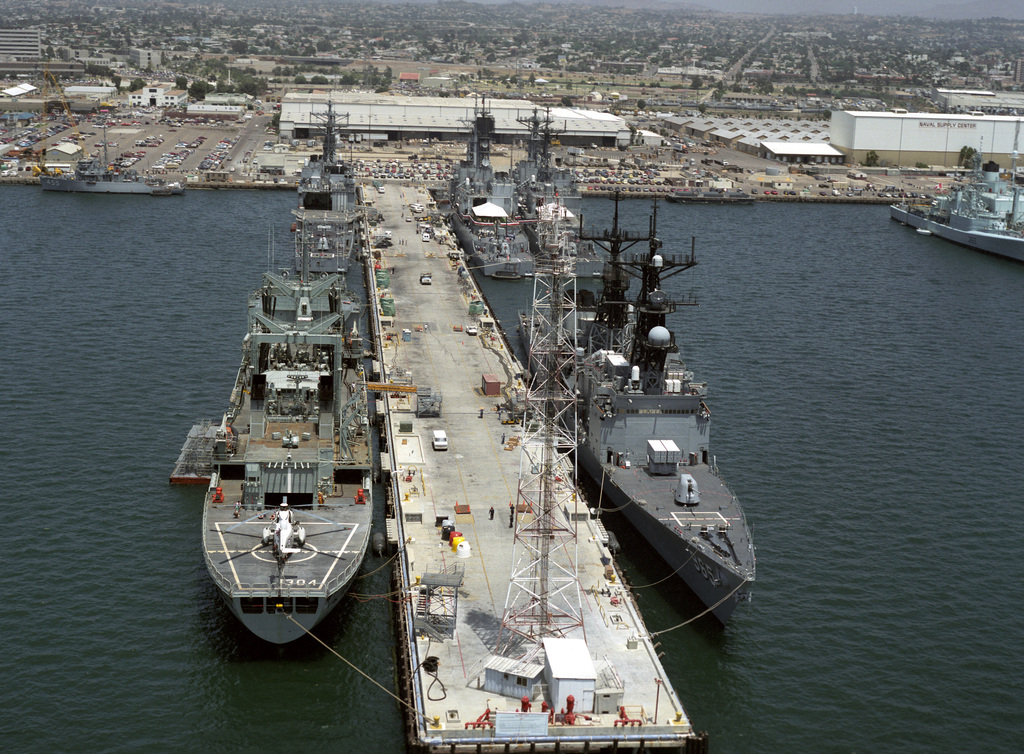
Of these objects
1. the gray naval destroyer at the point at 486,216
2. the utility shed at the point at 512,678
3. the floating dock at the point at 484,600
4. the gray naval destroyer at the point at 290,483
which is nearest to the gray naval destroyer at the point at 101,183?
the gray naval destroyer at the point at 486,216

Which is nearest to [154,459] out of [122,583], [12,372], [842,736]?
[122,583]

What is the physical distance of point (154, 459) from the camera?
7406cm

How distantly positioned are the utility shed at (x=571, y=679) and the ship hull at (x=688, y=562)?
1172 cm

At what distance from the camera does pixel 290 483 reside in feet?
204

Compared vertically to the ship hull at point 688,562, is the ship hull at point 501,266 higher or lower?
higher

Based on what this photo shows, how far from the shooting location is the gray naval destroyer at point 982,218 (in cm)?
15888

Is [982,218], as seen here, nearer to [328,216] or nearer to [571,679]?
[328,216]

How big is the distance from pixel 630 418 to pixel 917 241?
10978cm

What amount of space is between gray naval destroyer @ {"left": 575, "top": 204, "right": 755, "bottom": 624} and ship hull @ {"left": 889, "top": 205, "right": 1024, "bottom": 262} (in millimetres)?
93794

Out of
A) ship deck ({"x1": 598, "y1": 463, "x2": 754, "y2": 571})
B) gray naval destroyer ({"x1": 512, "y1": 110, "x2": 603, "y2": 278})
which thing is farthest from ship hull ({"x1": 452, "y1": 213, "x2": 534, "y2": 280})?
ship deck ({"x1": 598, "y1": 463, "x2": 754, "y2": 571})

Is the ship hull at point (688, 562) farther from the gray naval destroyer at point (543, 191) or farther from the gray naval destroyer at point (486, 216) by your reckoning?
the gray naval destroyer at point (543, 191)

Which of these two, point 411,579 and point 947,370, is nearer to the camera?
point 411,579

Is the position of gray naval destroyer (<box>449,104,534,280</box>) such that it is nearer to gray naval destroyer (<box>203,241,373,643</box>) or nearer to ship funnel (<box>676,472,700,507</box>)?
gray naval destroyer (<box>203,241,373,643</box>)

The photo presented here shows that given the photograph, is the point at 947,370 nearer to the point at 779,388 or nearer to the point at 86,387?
the point at 779,388
